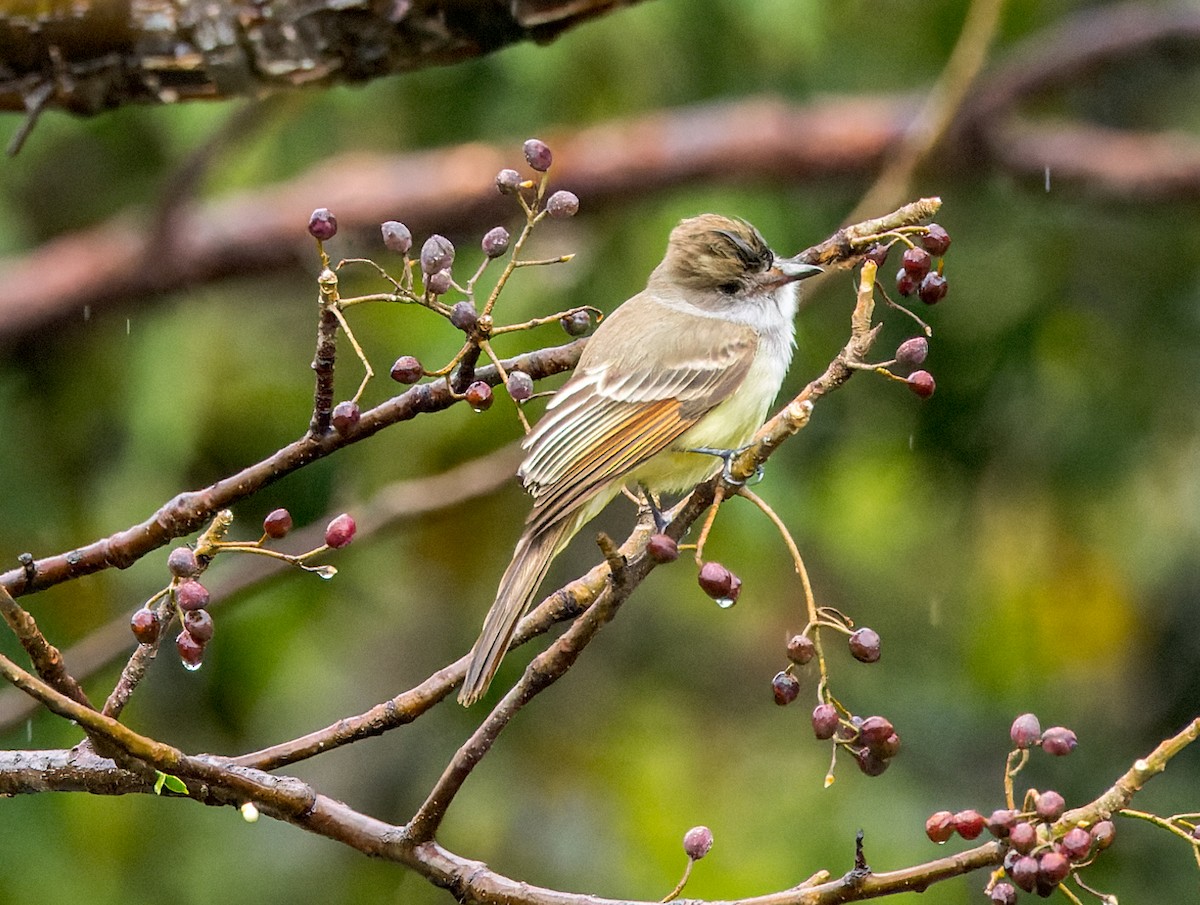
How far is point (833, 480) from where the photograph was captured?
6.65 metres

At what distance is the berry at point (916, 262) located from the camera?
2432 mm

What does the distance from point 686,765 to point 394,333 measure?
252 cm

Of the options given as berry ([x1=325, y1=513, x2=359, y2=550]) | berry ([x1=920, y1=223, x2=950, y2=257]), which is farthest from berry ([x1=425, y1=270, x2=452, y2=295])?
berry ([x1=920, y1=223, x2=950, y2=257])

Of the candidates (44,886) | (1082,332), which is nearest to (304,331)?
(44,886)

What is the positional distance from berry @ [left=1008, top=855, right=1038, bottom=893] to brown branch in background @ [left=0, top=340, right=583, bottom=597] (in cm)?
108

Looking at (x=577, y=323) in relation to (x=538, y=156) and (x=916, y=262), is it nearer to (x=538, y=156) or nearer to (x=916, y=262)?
(x=538, y=156)

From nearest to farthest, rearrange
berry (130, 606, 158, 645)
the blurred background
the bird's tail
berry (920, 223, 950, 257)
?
1. berry (130, 606, 158, 645)
2. berry (920, 223, 950, 257)
3. the bird's tail
4. the blurred background

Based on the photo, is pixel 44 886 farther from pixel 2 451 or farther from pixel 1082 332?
pixel 1082 332

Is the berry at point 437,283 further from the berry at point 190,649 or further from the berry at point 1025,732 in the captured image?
the berry at point 1025,732

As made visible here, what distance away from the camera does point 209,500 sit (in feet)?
8.19

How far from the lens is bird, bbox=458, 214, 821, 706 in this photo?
11.1 feet

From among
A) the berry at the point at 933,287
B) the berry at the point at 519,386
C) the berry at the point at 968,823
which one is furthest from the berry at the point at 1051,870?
the berry at the point at 519,386

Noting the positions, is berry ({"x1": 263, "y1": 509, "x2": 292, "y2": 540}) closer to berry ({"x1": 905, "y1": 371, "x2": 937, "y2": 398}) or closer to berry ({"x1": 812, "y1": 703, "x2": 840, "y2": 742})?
berry ({"x1": 812, "y1": 703, "x2": 840, "y2": 742})

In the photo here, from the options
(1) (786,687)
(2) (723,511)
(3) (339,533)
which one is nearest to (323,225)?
(3) (339,533)
